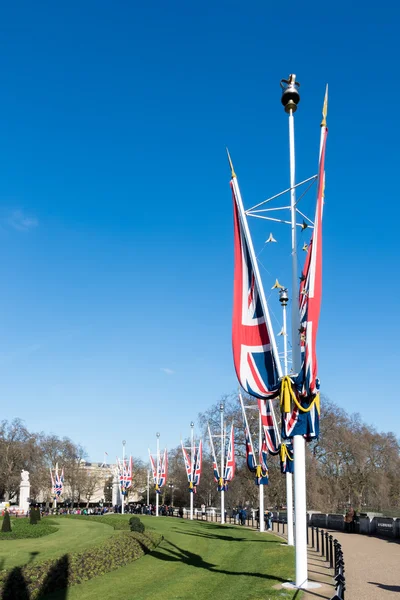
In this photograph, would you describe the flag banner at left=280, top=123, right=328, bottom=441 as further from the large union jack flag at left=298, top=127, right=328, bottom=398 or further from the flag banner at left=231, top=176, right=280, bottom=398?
the flag banner at left=231, top=176, right=280, bottom=398

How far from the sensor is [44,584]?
57.6 feet

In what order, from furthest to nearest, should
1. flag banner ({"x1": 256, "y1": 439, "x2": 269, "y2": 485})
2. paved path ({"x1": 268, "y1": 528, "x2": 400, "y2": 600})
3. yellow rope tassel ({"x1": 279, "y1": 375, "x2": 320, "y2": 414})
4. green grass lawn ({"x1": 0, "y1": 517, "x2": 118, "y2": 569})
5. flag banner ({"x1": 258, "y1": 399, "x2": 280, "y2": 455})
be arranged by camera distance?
1. flag banner ({"x1": 256, "y1": 439, "x2": 269, "y2": 485})
2. flag banner ({"x1": 258, "y1": 399, "x2": 280, "y2": 455})
3. green grass lawn ({"x1": 0, "y1": 517, "x2": 118, "y2": 569})
4. yellow rope tassel ({"x1": 279, "y1": 375, "x2": 320, "y2": 414})
5. paved path ({"x1": 268, "y1": 528, "x2": 400, "y2": 600})

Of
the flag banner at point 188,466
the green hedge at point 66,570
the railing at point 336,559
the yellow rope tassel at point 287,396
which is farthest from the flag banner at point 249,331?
the flag banner at point 188,466

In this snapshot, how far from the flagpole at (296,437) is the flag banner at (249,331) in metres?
0.70

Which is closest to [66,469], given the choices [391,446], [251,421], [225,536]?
[251,421]

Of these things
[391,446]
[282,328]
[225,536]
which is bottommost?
[225,536]

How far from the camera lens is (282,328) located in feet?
82.2

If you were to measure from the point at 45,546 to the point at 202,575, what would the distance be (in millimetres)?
11417

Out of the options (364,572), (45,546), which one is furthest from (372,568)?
(45,546)

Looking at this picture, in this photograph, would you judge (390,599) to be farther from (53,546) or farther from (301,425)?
(53,546)

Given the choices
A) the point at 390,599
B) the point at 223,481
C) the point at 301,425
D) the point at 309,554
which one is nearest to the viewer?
the point at 390,599

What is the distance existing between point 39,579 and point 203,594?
5.58 m

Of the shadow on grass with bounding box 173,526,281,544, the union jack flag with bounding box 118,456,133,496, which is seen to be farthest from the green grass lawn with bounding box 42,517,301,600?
the union jack flag with bounding box 118,456,133,496

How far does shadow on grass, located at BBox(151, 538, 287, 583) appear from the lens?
16944mm
